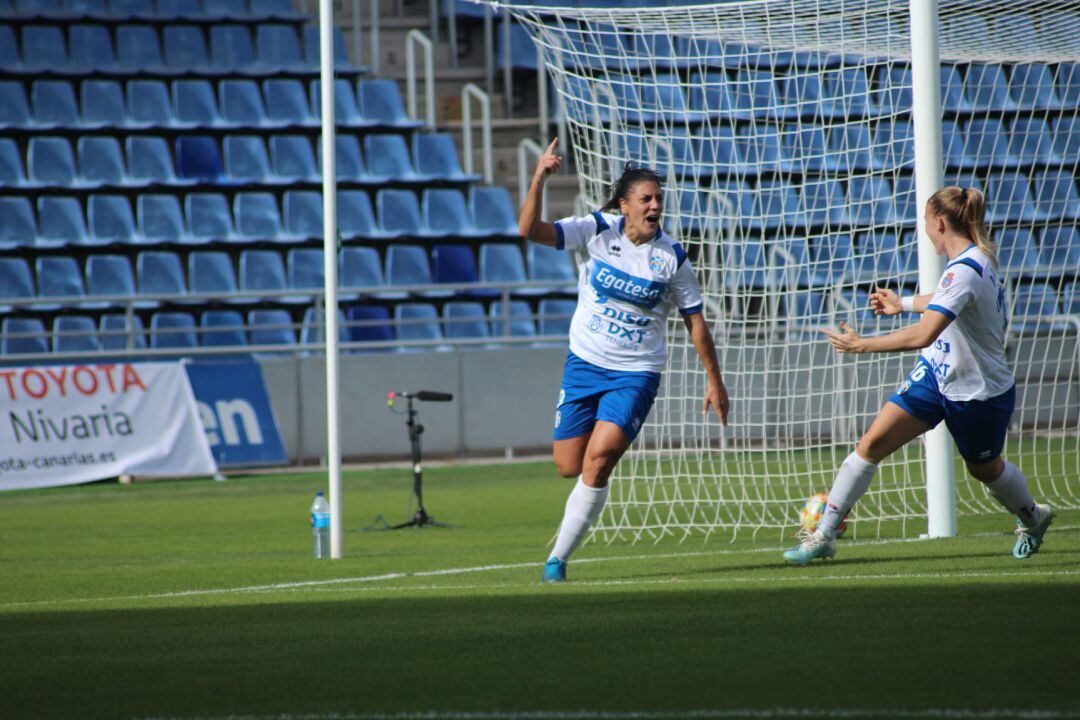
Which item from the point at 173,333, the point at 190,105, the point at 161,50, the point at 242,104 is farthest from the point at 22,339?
the point at 161,50

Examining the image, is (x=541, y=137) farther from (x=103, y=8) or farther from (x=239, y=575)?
(x=239, y=575)

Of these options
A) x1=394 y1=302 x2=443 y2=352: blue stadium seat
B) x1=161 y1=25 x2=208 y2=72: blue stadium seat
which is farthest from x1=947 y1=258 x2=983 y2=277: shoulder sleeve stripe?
x1=161 y1=25 x2=208 y2=72: blue stadium seat

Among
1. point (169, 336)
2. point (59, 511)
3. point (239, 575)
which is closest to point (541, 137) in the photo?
point (169, 336)

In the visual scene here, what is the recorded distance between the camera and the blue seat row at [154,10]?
842 inches

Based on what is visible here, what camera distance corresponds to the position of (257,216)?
20.1 m

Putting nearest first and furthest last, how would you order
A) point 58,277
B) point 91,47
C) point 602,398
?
1. point 602,398
2. point 58,277
3. point 91,47

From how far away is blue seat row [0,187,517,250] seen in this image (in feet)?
63.6

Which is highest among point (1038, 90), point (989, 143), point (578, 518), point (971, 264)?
point (1038, 90)

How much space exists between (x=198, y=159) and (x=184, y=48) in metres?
2.24

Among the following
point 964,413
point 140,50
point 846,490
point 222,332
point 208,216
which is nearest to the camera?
point 964,413

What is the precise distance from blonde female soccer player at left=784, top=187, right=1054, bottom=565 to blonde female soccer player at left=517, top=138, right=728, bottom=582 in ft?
2.90

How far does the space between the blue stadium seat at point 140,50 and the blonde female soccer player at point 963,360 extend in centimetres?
1599

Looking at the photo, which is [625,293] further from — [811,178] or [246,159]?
[246,159]

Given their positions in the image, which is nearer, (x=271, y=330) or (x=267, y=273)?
(x=271, y=330)
